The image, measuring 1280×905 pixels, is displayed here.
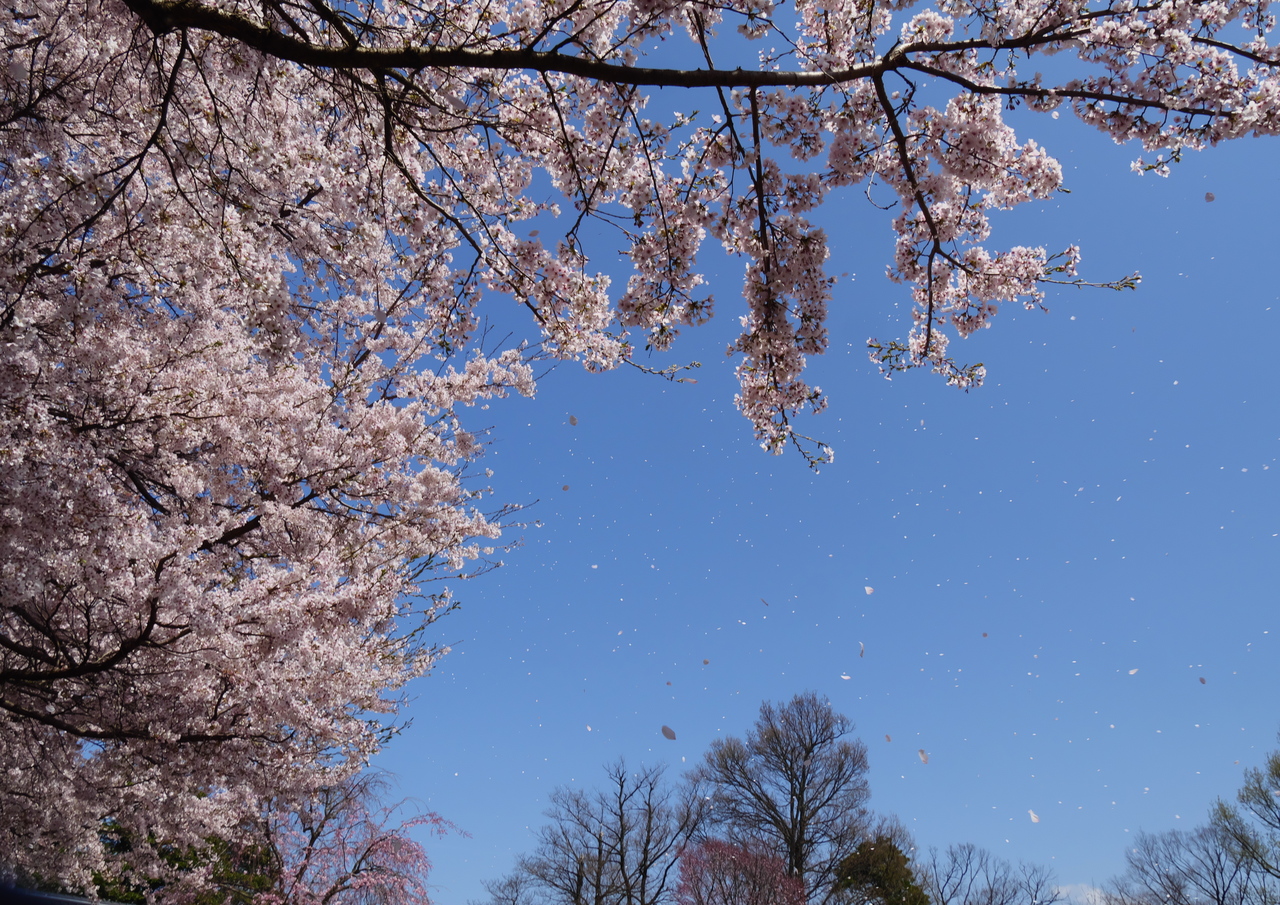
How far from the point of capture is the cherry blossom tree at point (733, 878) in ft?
54.7

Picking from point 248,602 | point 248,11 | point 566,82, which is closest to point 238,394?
point 248,602

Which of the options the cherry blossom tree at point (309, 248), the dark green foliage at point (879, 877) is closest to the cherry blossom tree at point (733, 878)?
the dark green foliage at point (879, 877)

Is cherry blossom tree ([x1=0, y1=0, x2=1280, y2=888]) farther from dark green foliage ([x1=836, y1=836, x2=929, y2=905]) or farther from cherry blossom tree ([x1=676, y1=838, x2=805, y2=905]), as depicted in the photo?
A: dark green foliage ([x1=836, y1=836, x2=929, y2=905])

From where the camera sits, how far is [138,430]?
4762 mm

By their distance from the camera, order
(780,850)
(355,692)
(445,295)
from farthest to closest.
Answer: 1. (780,850)
2. (355,692)
3. (445,295)

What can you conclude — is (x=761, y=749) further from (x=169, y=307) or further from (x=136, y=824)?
(x=169, y=307)

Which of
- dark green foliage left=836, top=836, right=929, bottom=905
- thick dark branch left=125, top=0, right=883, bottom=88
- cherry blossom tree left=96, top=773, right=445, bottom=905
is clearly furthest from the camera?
dark green foliage left=836, top=836, right=929, bottom=905

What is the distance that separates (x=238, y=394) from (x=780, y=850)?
20.3 m

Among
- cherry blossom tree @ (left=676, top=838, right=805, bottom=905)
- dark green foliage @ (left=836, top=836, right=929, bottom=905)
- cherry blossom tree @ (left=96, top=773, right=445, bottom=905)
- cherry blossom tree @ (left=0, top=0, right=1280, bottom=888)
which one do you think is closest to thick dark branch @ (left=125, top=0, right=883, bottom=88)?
cherry blossom tree @ (left=0, top=0, right=1280, bottom=888)

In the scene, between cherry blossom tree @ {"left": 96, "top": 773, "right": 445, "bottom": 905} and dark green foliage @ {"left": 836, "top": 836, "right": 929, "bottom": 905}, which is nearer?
cherry blossom tree @ {"left": 96, "top": 773, "right": 445, "bottom": 905}

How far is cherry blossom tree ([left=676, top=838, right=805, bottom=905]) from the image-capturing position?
16.7 metres

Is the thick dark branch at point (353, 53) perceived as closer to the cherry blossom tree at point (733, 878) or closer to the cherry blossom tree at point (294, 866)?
the cherry blossom tree at point (294, 866)

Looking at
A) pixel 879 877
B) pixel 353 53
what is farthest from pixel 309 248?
pixel 879 877

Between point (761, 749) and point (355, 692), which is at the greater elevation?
point (761, 749)
